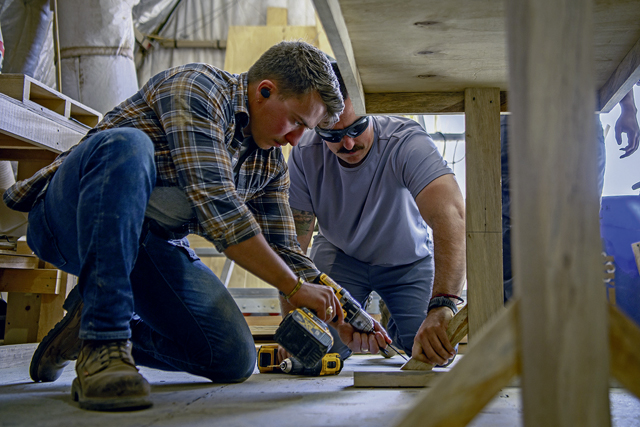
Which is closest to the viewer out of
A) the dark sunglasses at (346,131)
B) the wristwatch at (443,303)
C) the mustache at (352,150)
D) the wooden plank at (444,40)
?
the wooden plank at (444,40)

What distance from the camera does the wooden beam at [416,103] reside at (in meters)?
1.96

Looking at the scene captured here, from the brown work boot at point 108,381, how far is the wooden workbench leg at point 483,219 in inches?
40.7

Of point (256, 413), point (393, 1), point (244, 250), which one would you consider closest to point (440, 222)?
point (244, 250)

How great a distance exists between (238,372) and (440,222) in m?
1.04

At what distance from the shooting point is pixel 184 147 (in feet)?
5.08

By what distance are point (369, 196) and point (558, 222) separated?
6.98 feet

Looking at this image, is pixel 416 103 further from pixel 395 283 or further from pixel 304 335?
pixel 395 283

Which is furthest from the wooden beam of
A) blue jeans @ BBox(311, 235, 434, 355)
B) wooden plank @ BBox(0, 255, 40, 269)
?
wooden plank @ BBox(0, 255, 40, 269)

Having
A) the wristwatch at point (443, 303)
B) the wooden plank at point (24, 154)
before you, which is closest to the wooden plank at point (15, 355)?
the wooden plank at point (24, 154)

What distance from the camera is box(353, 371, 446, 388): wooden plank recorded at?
5.50 feet

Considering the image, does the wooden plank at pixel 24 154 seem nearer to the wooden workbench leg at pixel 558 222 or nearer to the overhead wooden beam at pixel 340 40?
the overhead wooden beam at pixel 340 40

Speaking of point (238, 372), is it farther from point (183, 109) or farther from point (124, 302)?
point (183, 109)

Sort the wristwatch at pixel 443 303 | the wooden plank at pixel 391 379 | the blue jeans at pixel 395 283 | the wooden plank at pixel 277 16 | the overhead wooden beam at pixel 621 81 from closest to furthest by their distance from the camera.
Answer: the overhead wooden beam at pixel 621 81 < the wooden plank at pixel 391 379 < the wristwatch at pixel 443 303 < the blue jeans at pixel 395 283 < the wooden plank at pixel 277 16

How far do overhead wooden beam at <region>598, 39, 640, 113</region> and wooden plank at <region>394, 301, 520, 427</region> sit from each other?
1.21 m
